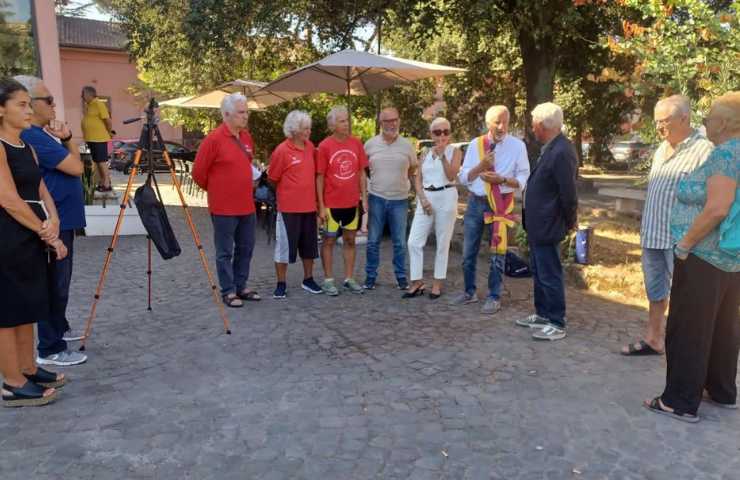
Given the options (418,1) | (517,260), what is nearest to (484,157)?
(517,260)

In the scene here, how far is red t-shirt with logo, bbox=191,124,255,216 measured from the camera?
5.49 metres

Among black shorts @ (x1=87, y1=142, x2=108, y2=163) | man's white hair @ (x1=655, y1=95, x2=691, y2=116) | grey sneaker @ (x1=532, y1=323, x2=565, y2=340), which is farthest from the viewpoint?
black shorts @ (x1=87, y1=142, x2=108, y2=163)

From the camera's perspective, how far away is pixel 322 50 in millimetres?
11734

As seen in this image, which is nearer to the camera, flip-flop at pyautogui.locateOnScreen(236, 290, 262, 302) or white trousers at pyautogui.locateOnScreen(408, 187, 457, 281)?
white trousers at pyautogui.locateOnScreen(408, 187, 457, 281)

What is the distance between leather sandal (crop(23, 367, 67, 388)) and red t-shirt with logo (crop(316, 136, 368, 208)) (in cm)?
299

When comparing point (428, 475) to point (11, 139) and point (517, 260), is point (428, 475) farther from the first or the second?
point (517, 260)

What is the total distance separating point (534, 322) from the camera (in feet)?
17.1

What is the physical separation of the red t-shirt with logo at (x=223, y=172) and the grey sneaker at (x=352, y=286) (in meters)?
1.40

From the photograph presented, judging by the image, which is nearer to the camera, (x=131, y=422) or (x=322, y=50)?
(x=131, y=422)

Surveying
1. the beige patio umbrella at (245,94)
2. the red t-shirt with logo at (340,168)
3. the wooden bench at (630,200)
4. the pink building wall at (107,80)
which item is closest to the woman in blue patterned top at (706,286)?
the red t-shirt with logo at (340,168)

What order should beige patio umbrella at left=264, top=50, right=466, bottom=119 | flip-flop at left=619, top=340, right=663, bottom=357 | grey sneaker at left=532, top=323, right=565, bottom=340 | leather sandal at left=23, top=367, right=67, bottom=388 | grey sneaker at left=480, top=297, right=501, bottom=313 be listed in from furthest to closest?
beige patio umbrella at left=264, top=50, right=466, bottom=119 → grey sneaker at left=480, top=297, right=501, bottom=313 → grey sneaker at left=532, top=323, right=565, bottom=340 → flip-flop at left=619, top=340, right=663, bottom=357 → leather sandal at left=23, top=367, right=67, bottom=388

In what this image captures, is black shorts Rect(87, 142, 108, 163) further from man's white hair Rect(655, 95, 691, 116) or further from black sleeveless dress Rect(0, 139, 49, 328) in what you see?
man's white hair Rect(655, 95, 691, 116)

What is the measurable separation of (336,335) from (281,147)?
2.01m

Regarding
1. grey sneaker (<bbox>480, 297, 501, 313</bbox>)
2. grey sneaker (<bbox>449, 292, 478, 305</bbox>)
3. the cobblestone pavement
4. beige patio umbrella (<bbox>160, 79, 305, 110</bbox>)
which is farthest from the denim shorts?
beige patio umbrella (<bbox>160, 79, 305, 110</bbox>)
